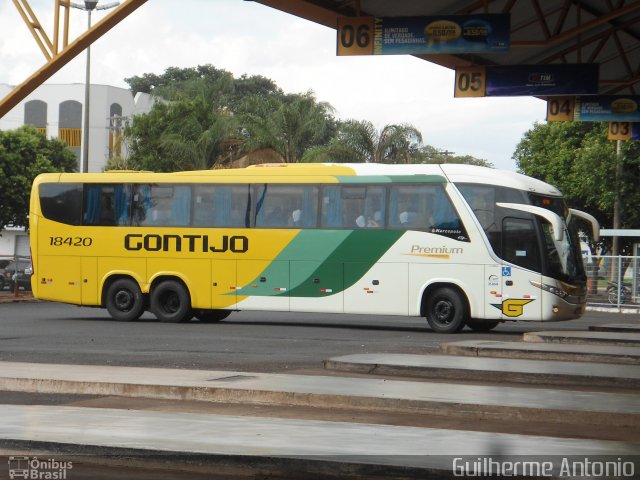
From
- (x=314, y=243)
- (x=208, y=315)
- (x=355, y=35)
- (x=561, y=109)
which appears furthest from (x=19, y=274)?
(x=355, y=35)

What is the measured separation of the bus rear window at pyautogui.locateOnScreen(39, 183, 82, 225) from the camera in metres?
27.2

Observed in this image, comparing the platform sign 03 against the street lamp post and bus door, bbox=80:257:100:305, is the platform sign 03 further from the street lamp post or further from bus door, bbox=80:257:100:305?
the street lamp post

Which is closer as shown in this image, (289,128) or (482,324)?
(482,324)

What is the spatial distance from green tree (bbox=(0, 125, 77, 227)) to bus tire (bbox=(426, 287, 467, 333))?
30070mm

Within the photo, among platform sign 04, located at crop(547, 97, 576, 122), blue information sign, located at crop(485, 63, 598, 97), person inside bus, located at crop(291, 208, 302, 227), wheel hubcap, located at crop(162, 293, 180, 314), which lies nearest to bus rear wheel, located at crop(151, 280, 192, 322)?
wheel hubcap, located at crop(162, 293, 180, 314)

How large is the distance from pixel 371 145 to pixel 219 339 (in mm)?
30377

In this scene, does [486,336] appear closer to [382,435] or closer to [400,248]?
[400,248]

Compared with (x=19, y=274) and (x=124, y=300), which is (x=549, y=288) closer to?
(x=124, y=300)

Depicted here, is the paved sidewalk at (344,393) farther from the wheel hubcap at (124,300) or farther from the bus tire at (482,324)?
the wheel hubcap at (124,300)

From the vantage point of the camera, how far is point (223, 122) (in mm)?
53656

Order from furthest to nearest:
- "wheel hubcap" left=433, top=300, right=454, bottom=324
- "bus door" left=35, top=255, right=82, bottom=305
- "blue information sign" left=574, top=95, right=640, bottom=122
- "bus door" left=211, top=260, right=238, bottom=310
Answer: "blue information sign" left=574, top=95, right=640, bottom=122, "bus door" left=35, top=255, right=82, bottom=305, "bus door" left=211, top=260, right=238, bottom=310, "wheel hubcap" left=433, top=300, right=454, bottom=324

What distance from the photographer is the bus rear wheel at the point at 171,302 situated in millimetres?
26344

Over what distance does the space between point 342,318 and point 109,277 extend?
22.3 ft

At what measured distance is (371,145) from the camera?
166 ft
